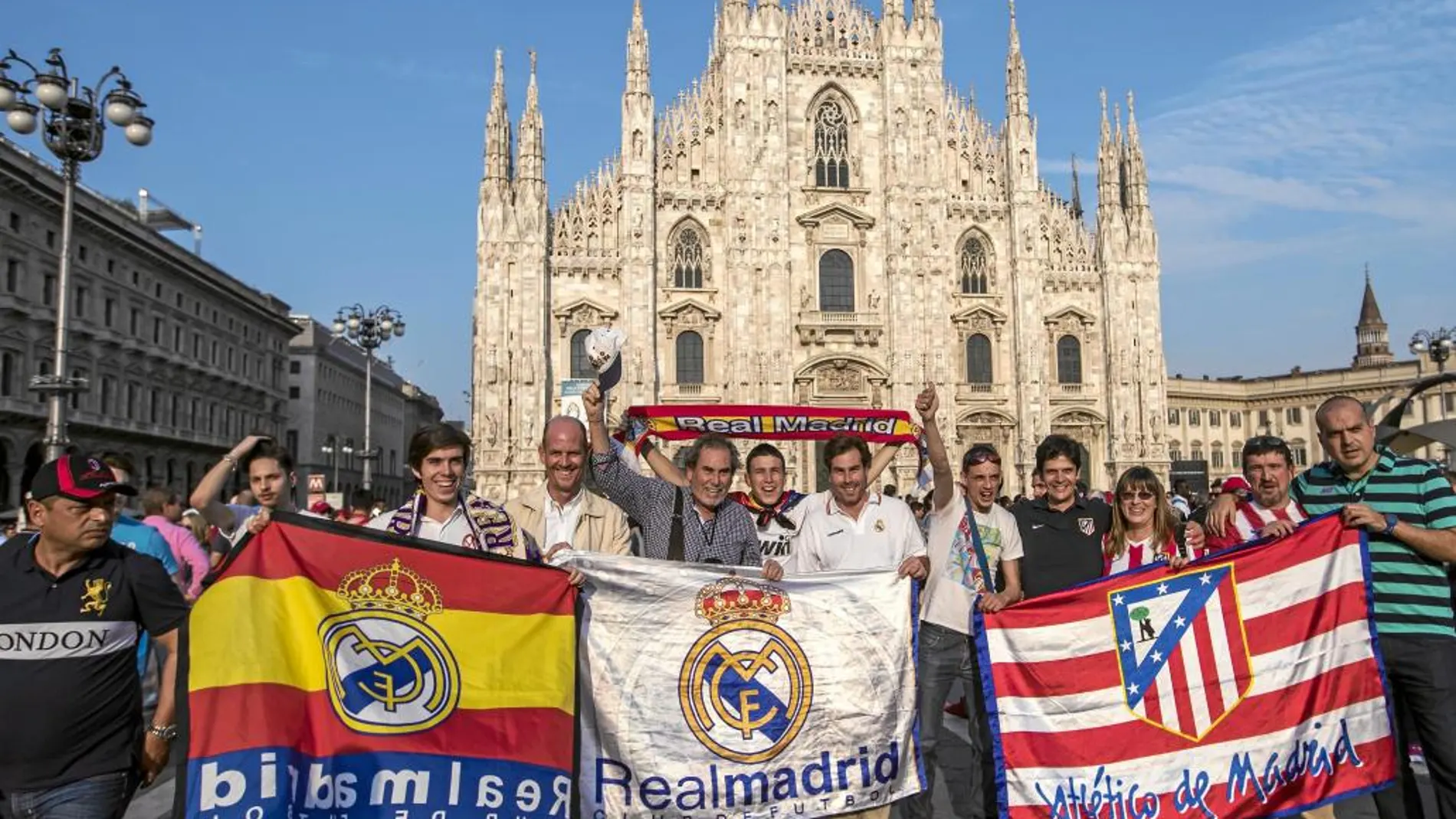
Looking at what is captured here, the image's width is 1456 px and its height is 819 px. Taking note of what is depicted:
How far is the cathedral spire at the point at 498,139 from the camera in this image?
110 feet

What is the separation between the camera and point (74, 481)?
351 cm

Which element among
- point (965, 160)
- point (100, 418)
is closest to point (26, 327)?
point (100, 418)

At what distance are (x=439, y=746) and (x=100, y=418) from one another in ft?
136

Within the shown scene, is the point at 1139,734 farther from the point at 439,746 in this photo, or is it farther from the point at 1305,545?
the point at 439,746

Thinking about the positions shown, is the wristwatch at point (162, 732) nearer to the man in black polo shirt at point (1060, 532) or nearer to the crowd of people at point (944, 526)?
the crowd of people at point (944, 526)

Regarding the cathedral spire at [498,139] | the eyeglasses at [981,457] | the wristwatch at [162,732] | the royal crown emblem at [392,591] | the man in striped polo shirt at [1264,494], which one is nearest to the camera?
the wristwatch at [162,732]

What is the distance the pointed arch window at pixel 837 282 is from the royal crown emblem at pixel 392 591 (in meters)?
31.5

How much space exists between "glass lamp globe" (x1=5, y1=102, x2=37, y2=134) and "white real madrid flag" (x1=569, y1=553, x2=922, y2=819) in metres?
12.2

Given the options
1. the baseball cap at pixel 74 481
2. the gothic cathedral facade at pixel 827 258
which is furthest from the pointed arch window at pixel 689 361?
the baseball cap at pixel 74 481

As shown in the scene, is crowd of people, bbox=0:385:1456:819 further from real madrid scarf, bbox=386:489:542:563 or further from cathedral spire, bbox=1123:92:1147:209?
cathedral spire, bbox=1123:92:1147:209

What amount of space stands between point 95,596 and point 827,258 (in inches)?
1304

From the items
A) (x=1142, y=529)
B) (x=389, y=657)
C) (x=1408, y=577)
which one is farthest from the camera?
(x=1142, y=529)

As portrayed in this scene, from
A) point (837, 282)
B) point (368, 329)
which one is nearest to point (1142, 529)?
point (368, 329)

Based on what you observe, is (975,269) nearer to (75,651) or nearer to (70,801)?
(75,651)
